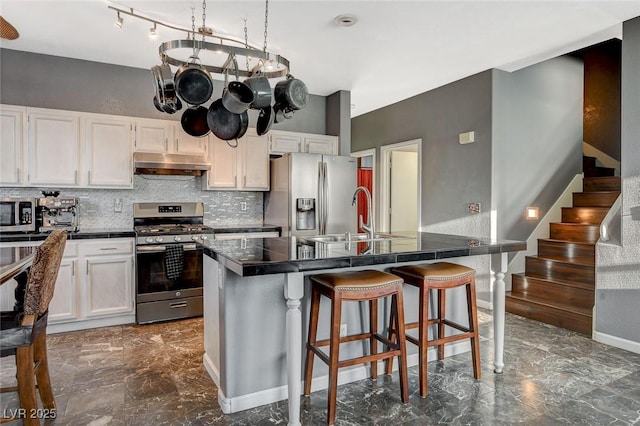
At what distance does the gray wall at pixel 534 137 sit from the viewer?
4.39 meters

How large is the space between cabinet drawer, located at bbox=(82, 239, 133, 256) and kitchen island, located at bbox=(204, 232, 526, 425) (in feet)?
5.24

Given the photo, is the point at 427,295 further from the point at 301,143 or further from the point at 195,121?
the point at 301,143

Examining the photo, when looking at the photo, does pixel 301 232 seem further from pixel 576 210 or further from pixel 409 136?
pixel 576 210

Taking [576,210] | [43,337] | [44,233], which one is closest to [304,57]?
[44,233]

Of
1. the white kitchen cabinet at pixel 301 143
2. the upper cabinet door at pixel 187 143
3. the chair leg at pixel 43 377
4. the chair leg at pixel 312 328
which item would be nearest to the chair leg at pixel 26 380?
the chair leg at pixel 43 377

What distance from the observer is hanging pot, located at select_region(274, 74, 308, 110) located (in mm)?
2498

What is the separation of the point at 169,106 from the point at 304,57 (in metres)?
1.91

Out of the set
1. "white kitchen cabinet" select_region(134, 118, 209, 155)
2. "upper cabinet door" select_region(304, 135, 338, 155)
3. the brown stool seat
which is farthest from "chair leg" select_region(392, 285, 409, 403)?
"upper cabinet door" select_region(304, 135, 338, 155)

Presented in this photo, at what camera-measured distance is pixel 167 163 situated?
408 centimetres

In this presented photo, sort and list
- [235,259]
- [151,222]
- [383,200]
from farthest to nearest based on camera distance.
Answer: [383,200] → [151,222] → [235,259]

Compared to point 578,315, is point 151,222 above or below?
above

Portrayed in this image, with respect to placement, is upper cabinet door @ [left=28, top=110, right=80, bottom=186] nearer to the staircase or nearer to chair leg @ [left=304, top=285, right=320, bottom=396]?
chair leg @ [left=304, top=285, right=320, bottom=396]

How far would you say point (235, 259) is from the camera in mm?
1977

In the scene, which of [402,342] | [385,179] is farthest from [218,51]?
[385,179]
